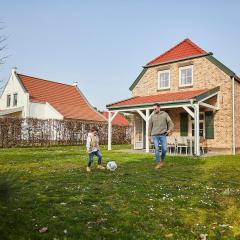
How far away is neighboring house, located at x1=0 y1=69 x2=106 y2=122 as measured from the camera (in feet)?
114

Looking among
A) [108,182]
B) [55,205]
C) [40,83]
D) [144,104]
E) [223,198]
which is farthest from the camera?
[40,83]

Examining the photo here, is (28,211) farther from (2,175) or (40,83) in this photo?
(40,83)

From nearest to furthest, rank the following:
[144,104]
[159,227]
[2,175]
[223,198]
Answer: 1. [2,175]
2. [159,227]
3. [223,198]
4. [144,104]

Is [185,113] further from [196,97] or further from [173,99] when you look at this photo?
[196,97]

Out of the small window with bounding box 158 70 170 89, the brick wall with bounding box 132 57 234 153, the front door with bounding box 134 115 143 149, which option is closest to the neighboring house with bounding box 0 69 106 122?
the front door with bounding box 134 115 143 149

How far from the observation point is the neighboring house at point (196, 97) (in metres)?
19.8

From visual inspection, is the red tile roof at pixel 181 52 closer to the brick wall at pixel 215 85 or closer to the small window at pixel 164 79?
the brick wall at pixel 215 85

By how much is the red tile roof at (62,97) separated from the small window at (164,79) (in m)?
15.0

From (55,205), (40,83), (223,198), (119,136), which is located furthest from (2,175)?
(40,83)

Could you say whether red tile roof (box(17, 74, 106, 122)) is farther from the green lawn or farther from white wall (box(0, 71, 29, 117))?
the green lawn

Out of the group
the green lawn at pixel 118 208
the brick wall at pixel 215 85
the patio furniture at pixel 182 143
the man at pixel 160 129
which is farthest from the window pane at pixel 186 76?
the green lawn at pixel 118 208

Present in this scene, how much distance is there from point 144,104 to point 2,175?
693 inches

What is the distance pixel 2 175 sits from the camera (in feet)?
8.70

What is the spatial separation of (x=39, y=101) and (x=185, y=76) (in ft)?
62.7
